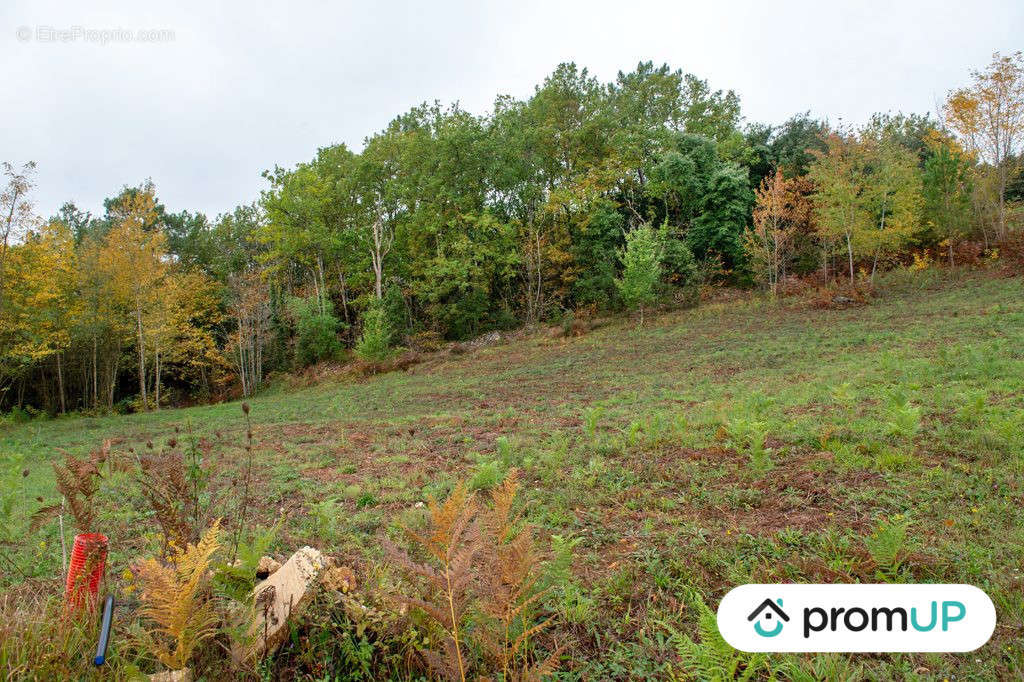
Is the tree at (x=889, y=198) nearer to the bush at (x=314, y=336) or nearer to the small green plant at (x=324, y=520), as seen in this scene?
the small green plant at (x=324, y=520)

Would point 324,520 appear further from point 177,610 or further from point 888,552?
point 888,552

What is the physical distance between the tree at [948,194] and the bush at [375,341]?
2302 cm

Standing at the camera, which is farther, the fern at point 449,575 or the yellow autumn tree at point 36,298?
the yellow autumn tree at point 36,298

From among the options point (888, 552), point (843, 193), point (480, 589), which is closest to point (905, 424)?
point (888, 552)

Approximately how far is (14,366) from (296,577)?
965 inches

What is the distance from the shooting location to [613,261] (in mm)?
24734

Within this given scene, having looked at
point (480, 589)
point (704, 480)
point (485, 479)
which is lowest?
point (704, 480)

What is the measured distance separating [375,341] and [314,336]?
5.42 metres

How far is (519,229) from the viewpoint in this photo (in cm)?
2617

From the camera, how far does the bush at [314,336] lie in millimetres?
25469

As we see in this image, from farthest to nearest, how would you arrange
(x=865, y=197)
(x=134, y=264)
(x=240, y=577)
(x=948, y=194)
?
(x=134, y=264)
(x=948, y=194)
(x=865, y=197)
(x=240, y=577)

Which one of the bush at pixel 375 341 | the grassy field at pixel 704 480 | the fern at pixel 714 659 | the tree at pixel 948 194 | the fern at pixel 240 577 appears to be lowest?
the grassy field at pixel 704 480

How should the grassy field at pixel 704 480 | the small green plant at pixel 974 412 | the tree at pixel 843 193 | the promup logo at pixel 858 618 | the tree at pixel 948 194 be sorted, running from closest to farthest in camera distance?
1. the promup logo at pixel 858 618
2. the grassy field at pixel 704 480
3. the small green plant at pixel 974 412
4. the tree at pixel 843 193
5. the tree at pixel 948 194

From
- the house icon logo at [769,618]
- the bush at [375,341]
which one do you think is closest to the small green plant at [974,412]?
the house icon logo at [769,618]
